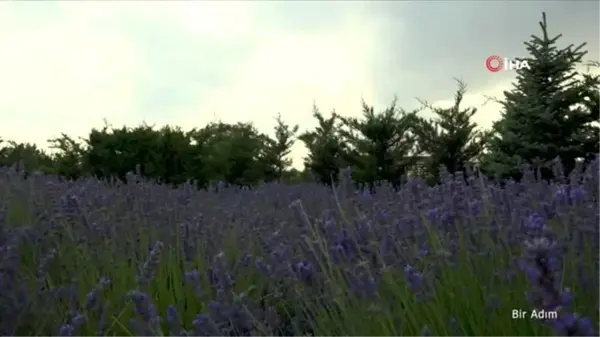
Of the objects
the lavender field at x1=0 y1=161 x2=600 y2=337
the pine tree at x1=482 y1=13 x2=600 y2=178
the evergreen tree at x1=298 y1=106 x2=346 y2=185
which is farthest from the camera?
the evergreen tree at x1=298 y1=106 x2=346 y2=185

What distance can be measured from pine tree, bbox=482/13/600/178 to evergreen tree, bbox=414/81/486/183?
1.52m

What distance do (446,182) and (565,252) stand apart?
0.99 metres

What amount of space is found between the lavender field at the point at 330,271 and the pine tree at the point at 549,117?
23.4 feet

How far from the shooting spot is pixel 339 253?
211cm

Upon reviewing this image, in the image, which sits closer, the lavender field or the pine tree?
the lavender field

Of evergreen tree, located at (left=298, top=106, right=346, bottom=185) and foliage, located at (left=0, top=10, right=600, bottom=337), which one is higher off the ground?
evergreen tree, located at (left=298, top=106, right=346, bottom=185)

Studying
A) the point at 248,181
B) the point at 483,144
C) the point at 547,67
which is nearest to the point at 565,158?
the point at 547,67

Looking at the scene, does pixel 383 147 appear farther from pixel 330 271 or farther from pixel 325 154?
pixel 330 271

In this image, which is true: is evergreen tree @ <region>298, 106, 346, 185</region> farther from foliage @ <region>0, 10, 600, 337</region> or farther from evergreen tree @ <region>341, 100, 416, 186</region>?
foliage @ <region>0, 10, 600, 337</region>

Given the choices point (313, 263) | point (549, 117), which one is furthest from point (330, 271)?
point (549, 117)

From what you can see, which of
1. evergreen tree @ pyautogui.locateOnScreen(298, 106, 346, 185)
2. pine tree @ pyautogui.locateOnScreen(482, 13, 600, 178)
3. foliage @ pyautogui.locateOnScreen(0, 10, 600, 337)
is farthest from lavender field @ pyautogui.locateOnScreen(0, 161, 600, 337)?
evergreen tree @ pyautogui.locateOnScreen(298, 106, 346, 185)

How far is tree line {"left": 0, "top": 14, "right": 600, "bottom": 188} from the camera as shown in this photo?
33.7 ft

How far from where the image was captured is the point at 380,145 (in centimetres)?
1214

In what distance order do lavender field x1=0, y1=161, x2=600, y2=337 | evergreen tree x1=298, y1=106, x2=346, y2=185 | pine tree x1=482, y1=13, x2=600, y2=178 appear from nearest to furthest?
lavender field x1=0, y1=161, x2=600, y2=337 < pine tree x1=482, y1=13, x2=600, y2=178 < evergreen tree x1=298, y1=106, x2=346, y2=185
